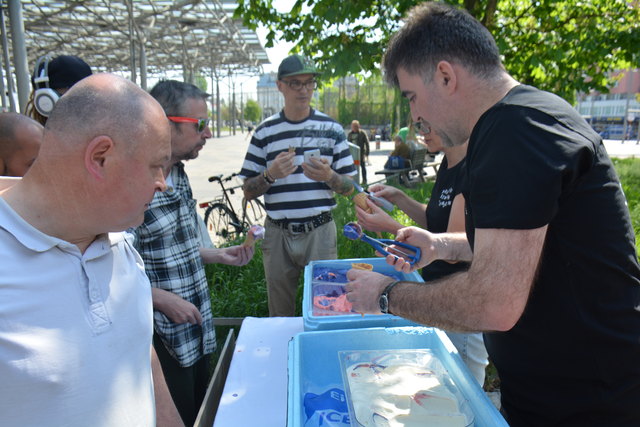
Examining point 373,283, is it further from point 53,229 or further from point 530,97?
point 53,229

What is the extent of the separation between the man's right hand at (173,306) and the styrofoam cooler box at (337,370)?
64cm

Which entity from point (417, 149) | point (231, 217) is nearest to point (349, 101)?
point (417, 149)

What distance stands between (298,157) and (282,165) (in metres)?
0.35

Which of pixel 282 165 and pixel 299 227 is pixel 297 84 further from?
pixel 299 227

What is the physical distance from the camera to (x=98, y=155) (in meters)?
0.98

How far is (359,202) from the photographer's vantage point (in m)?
2.34

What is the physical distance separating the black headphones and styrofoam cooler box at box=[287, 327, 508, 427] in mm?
1528

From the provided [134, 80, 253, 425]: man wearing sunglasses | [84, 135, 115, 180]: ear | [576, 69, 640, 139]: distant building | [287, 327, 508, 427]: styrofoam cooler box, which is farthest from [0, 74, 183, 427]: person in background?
[576, 69, 640, 139]: distant building

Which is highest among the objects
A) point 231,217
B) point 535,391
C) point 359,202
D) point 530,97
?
point 530,97

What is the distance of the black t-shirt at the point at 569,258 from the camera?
39.5 inches

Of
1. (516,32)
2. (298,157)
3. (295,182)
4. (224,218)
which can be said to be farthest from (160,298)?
(516,32)

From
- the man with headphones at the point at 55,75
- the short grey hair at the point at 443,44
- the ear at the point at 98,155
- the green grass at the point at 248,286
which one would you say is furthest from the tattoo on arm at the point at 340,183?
the ear at the point at 98,155

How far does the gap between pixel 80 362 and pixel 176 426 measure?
0.53 metres

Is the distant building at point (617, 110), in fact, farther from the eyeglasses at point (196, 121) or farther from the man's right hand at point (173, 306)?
the man's right hand at point (173, 306)
